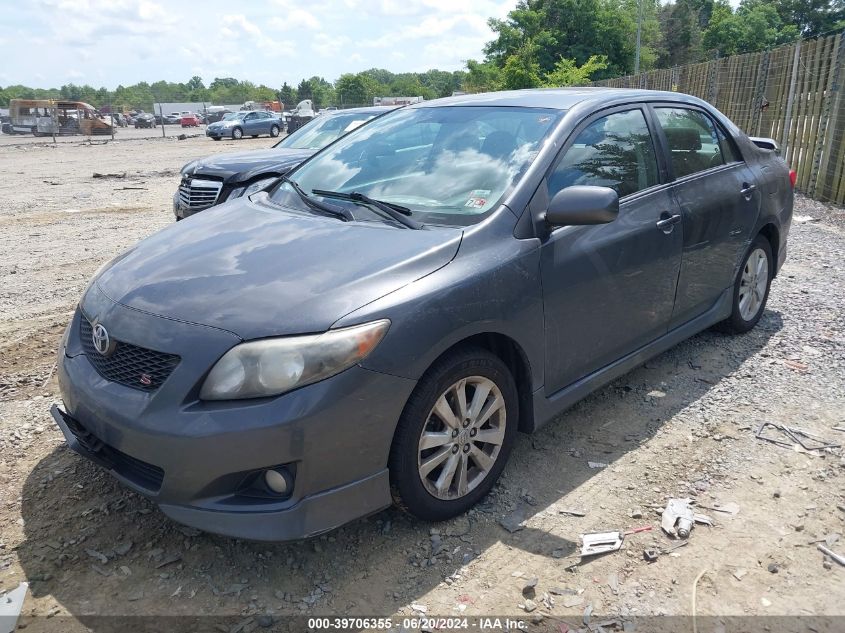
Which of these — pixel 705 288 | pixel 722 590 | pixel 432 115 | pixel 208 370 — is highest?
pixel 432 115

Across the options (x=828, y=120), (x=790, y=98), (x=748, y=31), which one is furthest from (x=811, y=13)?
(x=828, y=120)

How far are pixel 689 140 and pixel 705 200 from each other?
1.40 ft

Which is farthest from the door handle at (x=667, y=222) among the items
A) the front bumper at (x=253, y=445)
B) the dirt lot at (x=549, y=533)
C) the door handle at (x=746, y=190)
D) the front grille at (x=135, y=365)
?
the front grille at (x=135, y=365)

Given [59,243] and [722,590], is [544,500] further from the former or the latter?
[59,243]

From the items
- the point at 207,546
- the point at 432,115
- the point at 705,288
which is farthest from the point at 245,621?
the point at 705,288

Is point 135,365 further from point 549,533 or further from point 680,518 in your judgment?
point 680,518

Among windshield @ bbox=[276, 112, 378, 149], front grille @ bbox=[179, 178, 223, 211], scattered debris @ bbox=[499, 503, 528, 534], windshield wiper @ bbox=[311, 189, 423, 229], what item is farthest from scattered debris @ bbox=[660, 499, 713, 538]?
windshield @ bbox=[276, 112, 378, 149]

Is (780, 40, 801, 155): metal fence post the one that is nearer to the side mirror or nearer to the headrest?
the headrest

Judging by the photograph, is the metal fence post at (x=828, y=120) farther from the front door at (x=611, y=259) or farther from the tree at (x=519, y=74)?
the tree at (x=519, y=74)

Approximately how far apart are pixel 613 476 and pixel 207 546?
191cm

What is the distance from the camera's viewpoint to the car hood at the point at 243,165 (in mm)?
7914

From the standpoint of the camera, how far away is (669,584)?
2.60 metres

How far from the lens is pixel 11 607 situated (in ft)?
8.13

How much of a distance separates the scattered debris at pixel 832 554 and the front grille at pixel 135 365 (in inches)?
105
